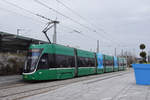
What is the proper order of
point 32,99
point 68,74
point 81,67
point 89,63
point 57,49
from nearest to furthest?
point 32,99
point 57,49
point 68,74
point 81,67
point 89,63

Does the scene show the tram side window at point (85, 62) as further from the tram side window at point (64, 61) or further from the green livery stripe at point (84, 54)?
the tram side window at point (64, 61)

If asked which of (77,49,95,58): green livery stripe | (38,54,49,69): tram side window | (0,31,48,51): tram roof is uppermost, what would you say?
(0,31,48,51): tram roof

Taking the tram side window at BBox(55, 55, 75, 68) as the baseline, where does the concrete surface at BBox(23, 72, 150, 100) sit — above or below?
below

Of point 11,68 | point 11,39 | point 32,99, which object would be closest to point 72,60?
point 11,39

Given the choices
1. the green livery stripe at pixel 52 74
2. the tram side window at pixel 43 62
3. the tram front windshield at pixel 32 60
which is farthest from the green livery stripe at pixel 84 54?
the tram front windshield at pixel 32 60

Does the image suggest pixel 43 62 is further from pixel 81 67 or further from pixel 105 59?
pixel 105 59

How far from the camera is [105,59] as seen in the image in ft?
100

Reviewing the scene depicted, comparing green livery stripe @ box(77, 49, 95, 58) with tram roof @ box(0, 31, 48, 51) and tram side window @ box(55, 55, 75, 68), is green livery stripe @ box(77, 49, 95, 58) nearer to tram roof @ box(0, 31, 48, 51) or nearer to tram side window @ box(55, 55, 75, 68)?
tram side window @ box(55, 55, 75, 68)

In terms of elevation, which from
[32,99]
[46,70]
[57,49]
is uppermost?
[57,49]

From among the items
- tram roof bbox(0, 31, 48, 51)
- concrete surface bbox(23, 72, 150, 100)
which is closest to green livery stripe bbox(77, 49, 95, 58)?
tram roof bbox(0, 31, 48, 51)

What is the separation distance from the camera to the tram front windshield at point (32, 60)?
14.6 m

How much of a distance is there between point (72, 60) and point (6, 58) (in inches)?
291

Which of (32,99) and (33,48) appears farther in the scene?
(33,48)

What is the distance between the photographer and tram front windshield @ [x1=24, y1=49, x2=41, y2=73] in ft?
48.0
